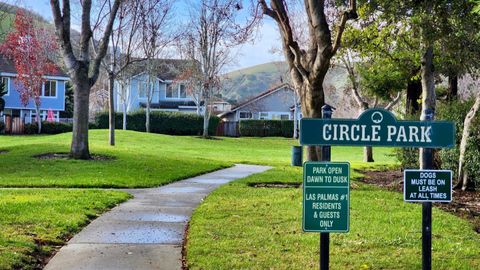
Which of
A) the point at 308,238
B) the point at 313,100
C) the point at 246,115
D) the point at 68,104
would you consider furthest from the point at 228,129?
the point at 308,238

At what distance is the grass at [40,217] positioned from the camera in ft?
24.0

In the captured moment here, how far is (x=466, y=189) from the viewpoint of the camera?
15117 millimetres

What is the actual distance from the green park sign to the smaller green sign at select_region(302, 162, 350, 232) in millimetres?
234

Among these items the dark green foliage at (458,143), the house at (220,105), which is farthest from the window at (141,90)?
the dark green foliage at (458,143)

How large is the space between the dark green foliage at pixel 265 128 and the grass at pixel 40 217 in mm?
48036

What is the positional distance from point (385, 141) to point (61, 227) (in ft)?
18.1

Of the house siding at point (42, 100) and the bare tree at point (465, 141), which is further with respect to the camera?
the house siding at point (42, 100)

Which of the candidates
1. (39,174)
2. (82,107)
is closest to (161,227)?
(39,174)

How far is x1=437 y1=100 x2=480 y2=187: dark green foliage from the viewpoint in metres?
14.7

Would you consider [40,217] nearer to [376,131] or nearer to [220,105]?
[376,131]

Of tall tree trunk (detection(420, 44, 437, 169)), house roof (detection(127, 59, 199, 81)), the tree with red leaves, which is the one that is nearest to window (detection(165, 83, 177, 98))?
house roof (detection(127, 59, 199, 81))

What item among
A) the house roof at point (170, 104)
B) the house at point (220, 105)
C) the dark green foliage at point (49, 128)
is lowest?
the dark green foliage at point (49, 128)

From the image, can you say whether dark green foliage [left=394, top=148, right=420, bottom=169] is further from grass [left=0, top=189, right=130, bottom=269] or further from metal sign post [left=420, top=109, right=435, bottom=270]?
metal sign post [left=420, top=109, right=435, bottom=270]

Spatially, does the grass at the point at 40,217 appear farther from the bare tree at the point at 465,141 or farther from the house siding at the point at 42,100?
→ the house siding at the point at 42,100
